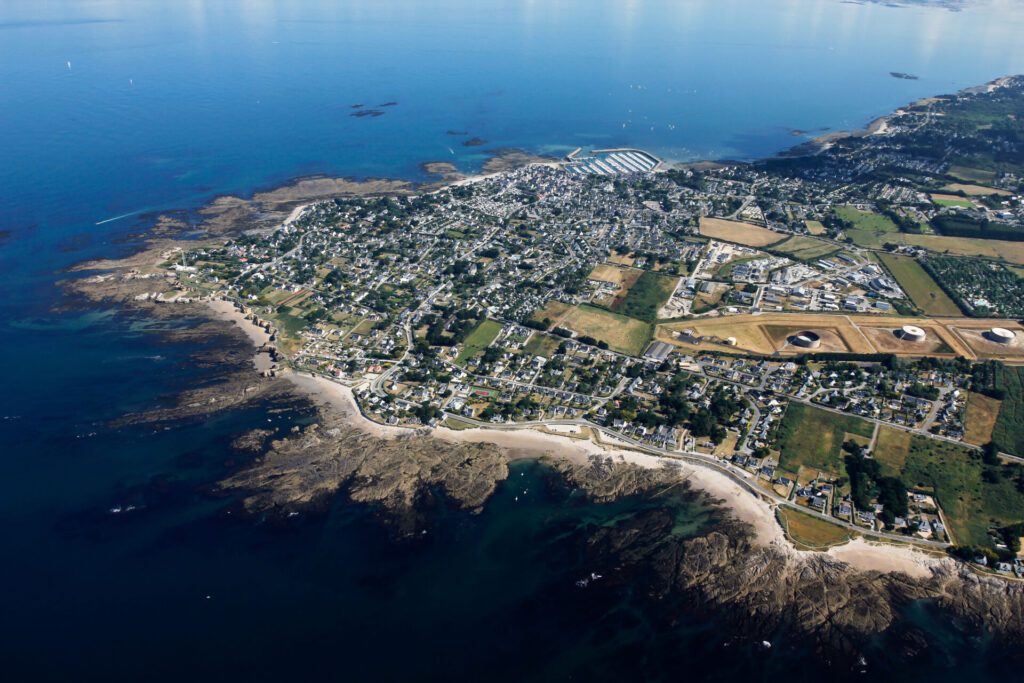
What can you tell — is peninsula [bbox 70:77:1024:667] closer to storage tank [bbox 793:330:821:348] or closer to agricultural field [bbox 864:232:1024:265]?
storage tank [bbox 793:330:821:348]

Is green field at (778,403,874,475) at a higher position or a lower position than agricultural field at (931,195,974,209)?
lower

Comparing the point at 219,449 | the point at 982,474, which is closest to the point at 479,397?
the point at 219,449

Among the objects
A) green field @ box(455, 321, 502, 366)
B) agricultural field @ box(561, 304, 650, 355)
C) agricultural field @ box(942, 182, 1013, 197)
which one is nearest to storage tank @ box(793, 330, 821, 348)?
agricultural field @ box(561, 304, 650, 355)

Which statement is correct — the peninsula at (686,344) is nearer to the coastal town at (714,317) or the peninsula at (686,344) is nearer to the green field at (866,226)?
the coastal town at (714,317)

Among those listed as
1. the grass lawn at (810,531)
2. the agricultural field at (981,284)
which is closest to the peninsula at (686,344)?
the grass lawn at (810,531)

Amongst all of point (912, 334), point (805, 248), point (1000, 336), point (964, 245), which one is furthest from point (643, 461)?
point (964, 245)

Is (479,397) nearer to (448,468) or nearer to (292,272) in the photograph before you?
(448,468)

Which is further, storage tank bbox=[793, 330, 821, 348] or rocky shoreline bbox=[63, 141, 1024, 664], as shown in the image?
storage tank bbox=[793, 330, 821, 348]
